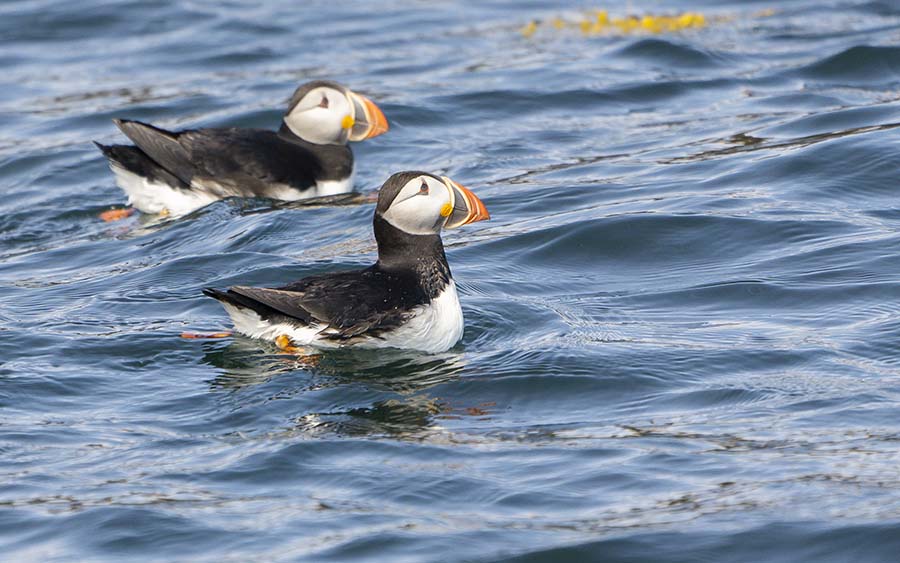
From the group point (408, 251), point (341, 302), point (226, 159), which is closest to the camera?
point (341, 302)

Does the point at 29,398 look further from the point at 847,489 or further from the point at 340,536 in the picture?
the point at 847,489

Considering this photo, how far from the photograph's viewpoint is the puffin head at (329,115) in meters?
9.70

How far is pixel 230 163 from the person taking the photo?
30.2ft

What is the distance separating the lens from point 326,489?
16.0 ft

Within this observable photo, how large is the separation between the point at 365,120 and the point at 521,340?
3.65 metres

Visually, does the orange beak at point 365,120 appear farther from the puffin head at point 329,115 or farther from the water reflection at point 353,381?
the water reflection at point 353,381

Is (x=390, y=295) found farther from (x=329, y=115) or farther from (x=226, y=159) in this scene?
(x=329, y=115)

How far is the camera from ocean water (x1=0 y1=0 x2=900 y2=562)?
15.2ft

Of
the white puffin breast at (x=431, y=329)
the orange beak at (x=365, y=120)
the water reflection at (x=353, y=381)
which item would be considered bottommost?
the water reflection at (x=353, y=381)

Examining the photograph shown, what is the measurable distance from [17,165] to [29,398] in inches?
222

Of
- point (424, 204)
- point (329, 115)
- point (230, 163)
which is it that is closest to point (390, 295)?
point (424, 204)

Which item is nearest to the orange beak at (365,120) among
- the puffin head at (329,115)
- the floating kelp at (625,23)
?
the puffin head at (329,115)

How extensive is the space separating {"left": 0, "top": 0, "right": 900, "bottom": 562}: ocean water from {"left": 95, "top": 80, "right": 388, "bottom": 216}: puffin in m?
0.18

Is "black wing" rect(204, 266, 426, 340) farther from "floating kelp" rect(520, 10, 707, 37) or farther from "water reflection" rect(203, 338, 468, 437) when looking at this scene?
"floating kelp" rect(520, 10, 707, 37)
